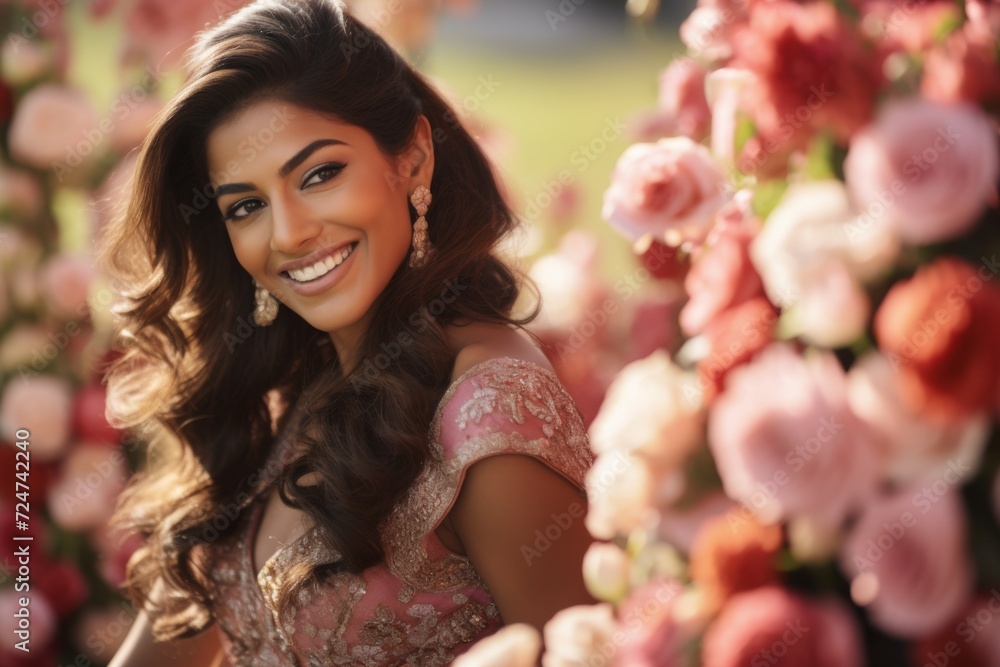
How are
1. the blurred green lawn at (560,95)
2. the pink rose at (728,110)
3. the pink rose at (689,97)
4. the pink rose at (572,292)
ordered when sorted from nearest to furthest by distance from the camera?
the pink rose at (728,110), the pink rose at (689,97), the pink rose at (572,292), the blurred green lawn at (560,95)

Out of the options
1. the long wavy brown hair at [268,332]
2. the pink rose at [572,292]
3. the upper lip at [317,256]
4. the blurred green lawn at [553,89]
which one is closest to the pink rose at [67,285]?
the long wavy brown hair at [268,332]

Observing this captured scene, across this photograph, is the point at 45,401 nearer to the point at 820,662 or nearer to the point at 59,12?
the point at 59,12

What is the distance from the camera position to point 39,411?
2.39m

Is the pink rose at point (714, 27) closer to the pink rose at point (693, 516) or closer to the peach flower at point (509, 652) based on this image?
the pink rose at point (693, 516)

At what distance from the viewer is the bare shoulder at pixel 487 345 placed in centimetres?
170

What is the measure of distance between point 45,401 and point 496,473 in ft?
4.48

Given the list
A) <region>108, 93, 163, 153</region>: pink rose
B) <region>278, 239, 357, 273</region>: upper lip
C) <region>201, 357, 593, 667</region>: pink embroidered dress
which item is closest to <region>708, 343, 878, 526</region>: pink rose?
<region>201, 357, 593, 667</region>: pink embroidered dress

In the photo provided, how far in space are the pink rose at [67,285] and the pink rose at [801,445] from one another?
2.09m

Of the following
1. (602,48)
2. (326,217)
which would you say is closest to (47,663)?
(326,217)

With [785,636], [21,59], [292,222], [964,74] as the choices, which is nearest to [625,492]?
[785,636]

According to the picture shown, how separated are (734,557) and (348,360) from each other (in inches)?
50.0

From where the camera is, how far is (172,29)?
2.52m

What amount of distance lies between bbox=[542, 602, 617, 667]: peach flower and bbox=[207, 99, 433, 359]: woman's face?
0.94 m

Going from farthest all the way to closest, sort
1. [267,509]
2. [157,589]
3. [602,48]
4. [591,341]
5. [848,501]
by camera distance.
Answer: [602,48] < [591,341] < [157,589] < [267,509] < [848,501]
